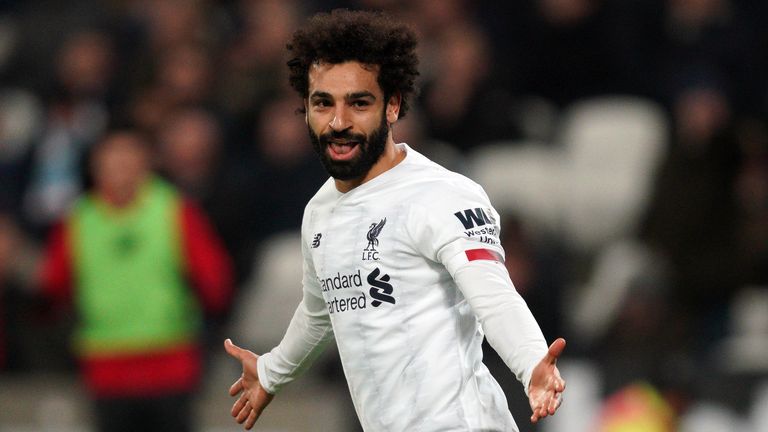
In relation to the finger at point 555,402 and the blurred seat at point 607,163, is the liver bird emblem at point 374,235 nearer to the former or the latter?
the finger at point 555,402

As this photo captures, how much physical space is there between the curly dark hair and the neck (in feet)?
0.44

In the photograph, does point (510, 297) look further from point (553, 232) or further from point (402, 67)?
point (553, 232)

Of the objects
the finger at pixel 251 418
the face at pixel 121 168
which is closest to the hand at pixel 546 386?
the finger at pixel 251 418

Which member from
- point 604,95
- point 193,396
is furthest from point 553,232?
point 193,396

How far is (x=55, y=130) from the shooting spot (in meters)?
9.82

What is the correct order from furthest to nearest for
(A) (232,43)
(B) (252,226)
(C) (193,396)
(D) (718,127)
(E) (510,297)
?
(A) (232,43) < (B) (252,226) < (D) (718,127) < (C) (193,396) < (E) (510,297)

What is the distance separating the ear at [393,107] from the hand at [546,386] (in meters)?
0.87

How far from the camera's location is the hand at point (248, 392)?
4.35m

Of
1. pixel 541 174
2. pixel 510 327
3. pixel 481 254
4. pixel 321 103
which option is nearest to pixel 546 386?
pixel 510 327

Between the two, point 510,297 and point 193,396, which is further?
point 193,396

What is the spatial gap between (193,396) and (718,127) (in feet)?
10.9

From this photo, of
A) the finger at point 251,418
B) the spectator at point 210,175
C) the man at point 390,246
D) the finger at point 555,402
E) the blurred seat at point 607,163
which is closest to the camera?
the finger at point 555,402

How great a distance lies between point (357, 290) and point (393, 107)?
51cm

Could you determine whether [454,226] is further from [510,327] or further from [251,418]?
[251,418]
